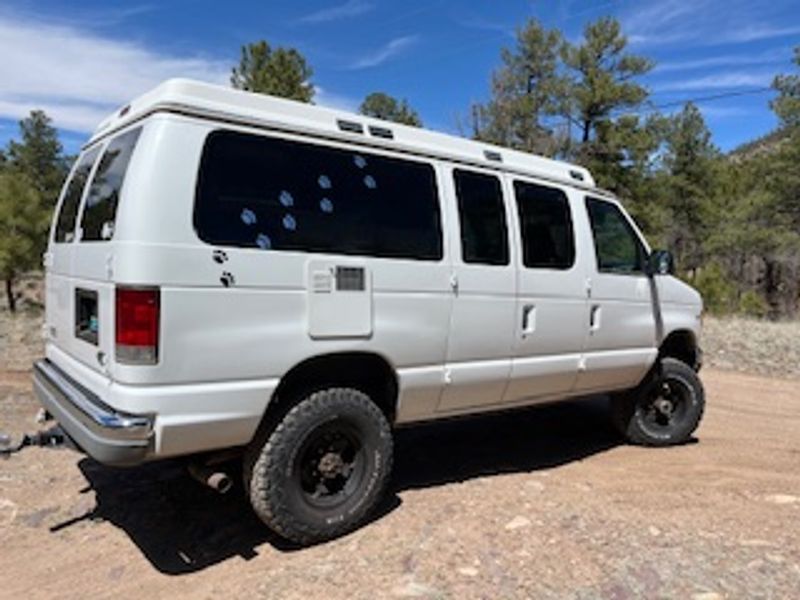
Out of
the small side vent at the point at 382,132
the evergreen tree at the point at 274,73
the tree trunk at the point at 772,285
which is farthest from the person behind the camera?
the tree trunk at the point at 772,285

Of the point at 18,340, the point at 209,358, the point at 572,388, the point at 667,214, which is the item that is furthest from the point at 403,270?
the point at 667,214

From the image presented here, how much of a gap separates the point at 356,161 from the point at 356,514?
2127 mm

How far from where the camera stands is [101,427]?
3254 mm

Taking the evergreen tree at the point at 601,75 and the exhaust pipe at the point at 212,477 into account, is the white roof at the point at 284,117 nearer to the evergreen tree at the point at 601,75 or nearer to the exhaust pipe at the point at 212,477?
the exhaust pipe at the point at 212,477

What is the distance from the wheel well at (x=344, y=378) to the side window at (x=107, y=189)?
124 centimetres

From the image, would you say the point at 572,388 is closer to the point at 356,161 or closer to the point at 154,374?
the point at 356,161

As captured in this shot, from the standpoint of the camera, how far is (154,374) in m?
3.21

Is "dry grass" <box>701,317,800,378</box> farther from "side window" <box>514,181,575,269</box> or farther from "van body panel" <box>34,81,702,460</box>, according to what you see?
"side window" <box>514,181,575,269</box>

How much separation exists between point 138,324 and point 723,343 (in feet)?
39.3

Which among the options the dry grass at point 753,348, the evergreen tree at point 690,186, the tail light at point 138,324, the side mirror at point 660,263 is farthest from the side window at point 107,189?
the evergreen tree at point 690,186

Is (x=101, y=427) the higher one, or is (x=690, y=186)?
(x=690, y=186)

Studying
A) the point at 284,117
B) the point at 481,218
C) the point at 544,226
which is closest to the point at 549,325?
the point at 544,226

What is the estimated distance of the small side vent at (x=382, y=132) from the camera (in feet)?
13.8

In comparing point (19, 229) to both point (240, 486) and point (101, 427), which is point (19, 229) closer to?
point (240, 486)
